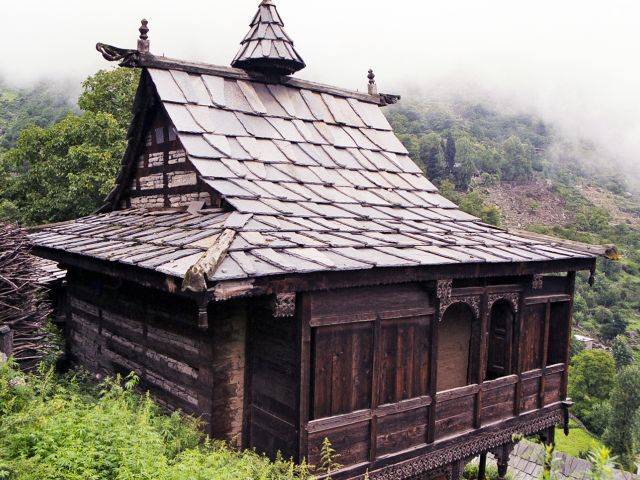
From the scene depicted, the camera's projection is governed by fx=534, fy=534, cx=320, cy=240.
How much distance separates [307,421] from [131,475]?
2.20 m

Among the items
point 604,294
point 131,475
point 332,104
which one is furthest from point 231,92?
point 604,294

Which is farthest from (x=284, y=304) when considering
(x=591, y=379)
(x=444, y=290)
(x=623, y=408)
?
(x=591, y=379)

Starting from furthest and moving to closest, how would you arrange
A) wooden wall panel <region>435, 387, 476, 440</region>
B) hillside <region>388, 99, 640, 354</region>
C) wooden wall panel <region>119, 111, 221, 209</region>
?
hillside <region>388, 99, 640, 354</region> < wooden wall panel <region>119, 111, 221, 209</region> < wooden wall panel <region>435, 387, 476, 440</region>

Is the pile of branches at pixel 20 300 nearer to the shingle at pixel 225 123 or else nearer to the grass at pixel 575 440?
the shingle at pixel 225 123

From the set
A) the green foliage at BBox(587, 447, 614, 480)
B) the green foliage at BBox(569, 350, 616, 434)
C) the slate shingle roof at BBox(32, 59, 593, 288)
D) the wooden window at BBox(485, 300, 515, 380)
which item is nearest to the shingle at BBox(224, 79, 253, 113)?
the slate shingle roof at BBox(32, 59, 593, 288)

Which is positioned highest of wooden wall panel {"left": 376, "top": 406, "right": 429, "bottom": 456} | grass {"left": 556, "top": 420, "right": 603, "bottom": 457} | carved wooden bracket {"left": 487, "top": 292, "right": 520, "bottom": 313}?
carved wooden bracket {"left": 487, "top": 292, "right": 520, "bottom": 313}

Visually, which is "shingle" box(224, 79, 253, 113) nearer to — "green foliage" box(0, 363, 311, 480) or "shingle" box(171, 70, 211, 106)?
"shingle" box(171, 70, 211, 106)

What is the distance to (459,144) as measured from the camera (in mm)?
101375

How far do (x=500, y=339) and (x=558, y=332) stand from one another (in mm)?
1443

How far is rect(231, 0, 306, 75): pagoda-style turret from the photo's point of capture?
33.1 feet

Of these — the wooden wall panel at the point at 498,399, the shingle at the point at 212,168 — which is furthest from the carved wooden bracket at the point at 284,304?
the wooden wall panel at the point at 498,399

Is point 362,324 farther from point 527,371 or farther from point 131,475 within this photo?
point 527,371

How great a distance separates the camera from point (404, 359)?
23.6 ft

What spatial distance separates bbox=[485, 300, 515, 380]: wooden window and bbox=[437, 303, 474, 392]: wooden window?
0.41 metres
